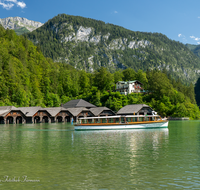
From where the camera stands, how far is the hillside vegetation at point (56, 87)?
4838 inches

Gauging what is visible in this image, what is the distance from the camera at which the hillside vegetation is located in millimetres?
122875

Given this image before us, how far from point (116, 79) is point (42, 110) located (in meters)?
80.2

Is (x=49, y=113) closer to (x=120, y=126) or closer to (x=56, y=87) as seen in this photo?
(x=56, y=87)

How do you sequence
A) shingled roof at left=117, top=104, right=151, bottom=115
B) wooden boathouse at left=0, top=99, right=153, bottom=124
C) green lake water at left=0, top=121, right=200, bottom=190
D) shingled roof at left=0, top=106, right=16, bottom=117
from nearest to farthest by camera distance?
green lake water at left=0, top=121, right=200, bottom=190
shingled roof at left=0, top=106, right=16, bottom=117
wooden boathouse at left=0, top=99, right=153, bottom=124
shingled roof at left=117, top=104, right=151, bottom=115

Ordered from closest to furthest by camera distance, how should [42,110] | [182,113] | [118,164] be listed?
[118,164] < [42,110] < [182,113]

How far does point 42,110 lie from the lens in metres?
103

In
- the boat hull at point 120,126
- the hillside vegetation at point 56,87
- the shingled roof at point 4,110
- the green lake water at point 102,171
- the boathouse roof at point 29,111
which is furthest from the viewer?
the hillside vegetation at point 56,87

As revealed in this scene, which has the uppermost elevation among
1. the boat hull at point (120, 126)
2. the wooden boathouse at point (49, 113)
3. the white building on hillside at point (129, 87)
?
the white building on hillside at point (129, 87)

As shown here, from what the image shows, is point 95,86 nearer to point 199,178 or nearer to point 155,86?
point 155,86

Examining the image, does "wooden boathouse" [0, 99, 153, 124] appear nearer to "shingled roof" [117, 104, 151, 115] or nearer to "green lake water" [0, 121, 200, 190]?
"shingled roof" [117, 104, 151, 115]

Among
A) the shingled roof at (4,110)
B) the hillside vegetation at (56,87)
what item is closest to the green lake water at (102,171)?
the shingled roof at (4,110)

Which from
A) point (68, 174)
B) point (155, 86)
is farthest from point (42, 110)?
point (68, 174)

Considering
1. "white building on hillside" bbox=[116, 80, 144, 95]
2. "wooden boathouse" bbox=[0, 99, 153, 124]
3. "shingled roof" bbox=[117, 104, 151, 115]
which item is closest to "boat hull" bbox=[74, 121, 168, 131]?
"wooden boathouse" bbox=[0, 99, 153, 124]

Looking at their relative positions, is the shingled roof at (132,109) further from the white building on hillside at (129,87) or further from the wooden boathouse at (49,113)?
the white building on hillside at (129,87)
